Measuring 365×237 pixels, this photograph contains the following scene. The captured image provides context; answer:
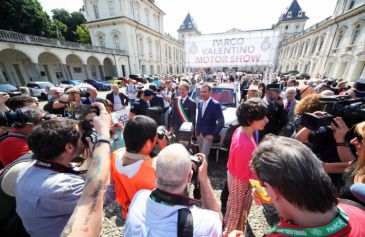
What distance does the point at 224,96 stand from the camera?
17.9ft

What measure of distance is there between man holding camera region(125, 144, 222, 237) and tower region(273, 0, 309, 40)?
6478 cm

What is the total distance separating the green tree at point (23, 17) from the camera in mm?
21688

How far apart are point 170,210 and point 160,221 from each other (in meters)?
0.07

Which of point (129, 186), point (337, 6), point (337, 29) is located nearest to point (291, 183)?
point (129, 186)

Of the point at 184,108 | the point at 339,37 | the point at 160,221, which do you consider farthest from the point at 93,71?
the point at 339,37

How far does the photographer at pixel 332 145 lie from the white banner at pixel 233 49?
5639 millimetres

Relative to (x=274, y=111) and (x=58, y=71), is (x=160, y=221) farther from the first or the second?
(x=58, y=71)

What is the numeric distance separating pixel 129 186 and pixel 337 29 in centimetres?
3483

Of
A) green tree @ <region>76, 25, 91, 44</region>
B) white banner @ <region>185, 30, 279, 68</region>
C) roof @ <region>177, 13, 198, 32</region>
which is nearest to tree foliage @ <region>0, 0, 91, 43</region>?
green tree @ <region>76, 25, 91, 44</region>

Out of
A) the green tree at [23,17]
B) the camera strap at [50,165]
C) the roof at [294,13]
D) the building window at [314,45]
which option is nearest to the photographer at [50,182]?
the camera strap at [50,165]

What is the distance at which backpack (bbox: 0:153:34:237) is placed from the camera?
127 cm

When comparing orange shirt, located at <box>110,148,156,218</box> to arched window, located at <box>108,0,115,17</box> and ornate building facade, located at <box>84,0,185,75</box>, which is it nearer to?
ornate building facade, located at <box>84,0,185,75</box>

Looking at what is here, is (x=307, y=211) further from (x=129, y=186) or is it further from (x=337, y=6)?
(x=337, y=6)

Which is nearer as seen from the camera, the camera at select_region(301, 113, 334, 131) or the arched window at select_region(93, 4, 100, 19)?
the camera at select_region(301, 113, 334, 131)
